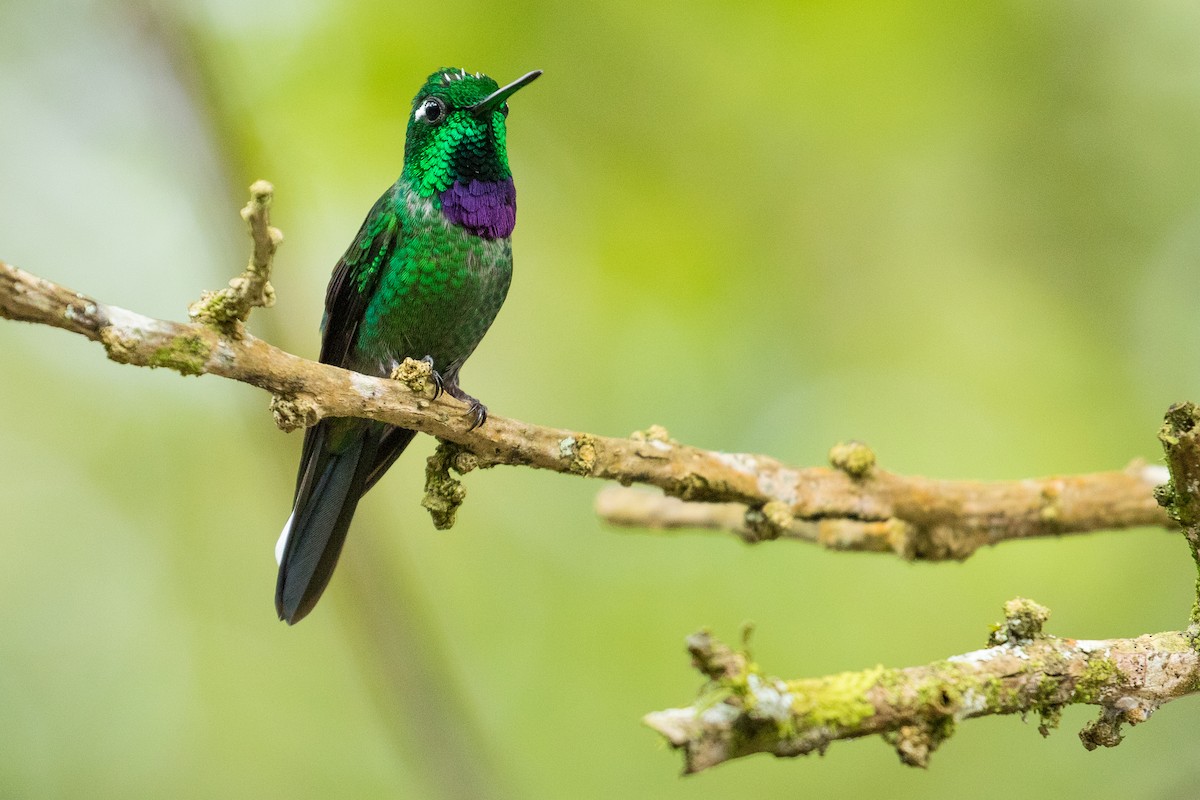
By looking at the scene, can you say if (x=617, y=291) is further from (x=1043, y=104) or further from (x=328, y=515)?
(x=1043, y=104)

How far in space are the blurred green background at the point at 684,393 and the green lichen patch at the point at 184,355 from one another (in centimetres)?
314

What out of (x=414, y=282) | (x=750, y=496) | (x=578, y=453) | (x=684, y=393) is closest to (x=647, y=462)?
(x=578, y=453)

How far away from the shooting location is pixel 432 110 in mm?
4297

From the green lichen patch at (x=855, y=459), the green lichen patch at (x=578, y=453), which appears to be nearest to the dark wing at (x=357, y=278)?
the green lichen patch at (x=578, y=453)

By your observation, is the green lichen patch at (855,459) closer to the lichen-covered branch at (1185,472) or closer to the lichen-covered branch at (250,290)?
the lichen-covered branch at (1185,472)

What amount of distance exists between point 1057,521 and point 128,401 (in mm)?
6456

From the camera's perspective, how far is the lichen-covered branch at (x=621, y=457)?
2.41m

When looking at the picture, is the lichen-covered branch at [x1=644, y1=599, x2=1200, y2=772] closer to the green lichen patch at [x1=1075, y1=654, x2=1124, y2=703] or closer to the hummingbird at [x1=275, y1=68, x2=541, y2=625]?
the green lichen patch at [x1=1075, y1=654, x2=1124, y2=703]

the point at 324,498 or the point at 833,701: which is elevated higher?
the point at 324,498

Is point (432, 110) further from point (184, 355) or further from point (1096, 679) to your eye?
point (1096, 679)

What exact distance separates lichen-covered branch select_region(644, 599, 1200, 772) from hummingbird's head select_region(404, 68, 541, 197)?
282 cm

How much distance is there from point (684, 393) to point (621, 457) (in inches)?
146

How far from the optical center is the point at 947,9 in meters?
6.17

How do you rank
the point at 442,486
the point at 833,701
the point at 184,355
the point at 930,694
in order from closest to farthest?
the point at 833,701 < the point at 930,694 < the point at 184,355 < the point at 442,486
